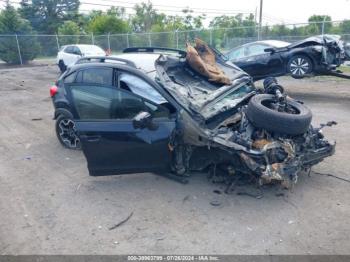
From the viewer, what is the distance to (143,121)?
4.30 m

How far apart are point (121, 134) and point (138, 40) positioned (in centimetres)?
2449

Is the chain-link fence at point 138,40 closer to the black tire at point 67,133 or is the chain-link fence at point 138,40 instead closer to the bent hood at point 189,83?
the bent hood at point 189,83

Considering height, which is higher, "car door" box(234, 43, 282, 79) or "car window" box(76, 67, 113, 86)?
"car window" box(76, 67, 113, 86)

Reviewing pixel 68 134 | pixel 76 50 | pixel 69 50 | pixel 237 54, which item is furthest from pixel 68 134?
pixel 69 50

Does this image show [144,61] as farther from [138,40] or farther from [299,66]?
[138,40]

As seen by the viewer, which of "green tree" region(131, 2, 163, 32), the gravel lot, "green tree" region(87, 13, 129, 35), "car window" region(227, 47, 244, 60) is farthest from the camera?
"green tree" region(131, 2, 163, 32)

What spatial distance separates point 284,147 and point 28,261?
119 inches

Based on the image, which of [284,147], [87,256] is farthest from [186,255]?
[284,147]

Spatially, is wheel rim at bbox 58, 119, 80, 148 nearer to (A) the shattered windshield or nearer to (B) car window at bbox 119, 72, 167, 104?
(B) car window at bbox 119, 72, 167, 104

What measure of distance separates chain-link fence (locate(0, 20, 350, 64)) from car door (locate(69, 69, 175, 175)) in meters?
17.1

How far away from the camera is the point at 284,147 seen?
Answer: 409 cm

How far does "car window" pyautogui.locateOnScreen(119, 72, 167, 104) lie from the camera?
15.1ft

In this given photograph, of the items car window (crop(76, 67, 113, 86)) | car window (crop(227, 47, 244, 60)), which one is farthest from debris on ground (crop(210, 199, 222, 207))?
car window (crop(227, 47, 244, 60))

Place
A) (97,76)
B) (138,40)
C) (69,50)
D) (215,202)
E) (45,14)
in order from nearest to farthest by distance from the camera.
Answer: (215,202) → (97,76) → (69,50) → (138,40) → (45,14)
